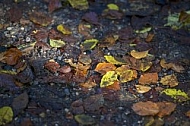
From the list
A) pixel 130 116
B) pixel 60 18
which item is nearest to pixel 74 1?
pixel 60 18

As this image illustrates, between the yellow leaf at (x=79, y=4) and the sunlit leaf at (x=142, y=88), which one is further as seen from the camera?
the yellow leaf at (x=79, y=4)

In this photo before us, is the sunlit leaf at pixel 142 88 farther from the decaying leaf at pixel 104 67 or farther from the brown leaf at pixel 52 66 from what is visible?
the brown leaf at pixel 52 66

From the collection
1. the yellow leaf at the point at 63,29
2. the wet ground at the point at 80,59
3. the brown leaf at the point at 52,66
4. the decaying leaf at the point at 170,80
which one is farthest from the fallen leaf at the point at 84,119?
the yellow leaf at the point at 63,29

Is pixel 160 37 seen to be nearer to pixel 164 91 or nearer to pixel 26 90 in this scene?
pixel 164 91

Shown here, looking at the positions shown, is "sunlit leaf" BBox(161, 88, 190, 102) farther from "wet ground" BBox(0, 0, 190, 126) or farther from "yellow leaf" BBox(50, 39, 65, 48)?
"yellow leaf" BBox(50, 39, 65, 48)

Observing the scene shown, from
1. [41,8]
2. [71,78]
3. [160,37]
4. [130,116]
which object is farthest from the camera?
[41,8]

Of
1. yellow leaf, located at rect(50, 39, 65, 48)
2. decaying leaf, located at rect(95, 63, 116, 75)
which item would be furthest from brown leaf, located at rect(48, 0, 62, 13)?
decaying leaf, located at rect(95, 63, 116, 75)
